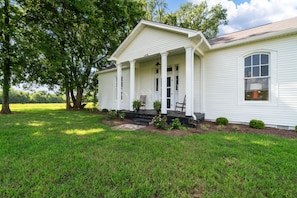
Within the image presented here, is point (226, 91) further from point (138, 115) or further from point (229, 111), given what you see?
point (138, 115)

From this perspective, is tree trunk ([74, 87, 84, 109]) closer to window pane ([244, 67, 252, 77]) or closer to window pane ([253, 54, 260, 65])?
window pane ([244, 67, 252, 77])

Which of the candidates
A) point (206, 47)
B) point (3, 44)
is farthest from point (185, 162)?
point (3, 44)

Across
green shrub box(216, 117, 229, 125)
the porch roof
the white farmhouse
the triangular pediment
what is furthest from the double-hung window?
the triangular pediment

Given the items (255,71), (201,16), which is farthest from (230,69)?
(201,16)

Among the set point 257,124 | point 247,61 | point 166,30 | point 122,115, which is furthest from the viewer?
point 122,115

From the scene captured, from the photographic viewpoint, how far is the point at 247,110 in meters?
6.32

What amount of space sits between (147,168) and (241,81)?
5853 mm

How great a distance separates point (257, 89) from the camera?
6.13 metres

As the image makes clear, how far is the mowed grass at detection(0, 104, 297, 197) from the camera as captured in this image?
2.05 metres

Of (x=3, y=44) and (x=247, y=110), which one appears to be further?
(x=3, y=44)

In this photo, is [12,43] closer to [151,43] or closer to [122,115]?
[122,115]

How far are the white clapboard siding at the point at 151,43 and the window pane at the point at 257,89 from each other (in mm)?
3082

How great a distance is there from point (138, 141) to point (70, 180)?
203 cm

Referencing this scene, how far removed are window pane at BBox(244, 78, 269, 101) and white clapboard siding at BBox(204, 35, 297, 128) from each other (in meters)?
0.25
